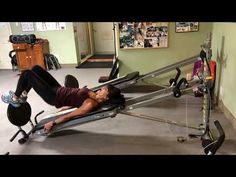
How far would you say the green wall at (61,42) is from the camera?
6.06 metres

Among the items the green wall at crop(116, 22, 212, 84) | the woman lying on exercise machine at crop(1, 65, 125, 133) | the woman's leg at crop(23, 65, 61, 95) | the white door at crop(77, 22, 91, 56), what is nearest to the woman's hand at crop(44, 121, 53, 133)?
the woman lying on exercise machine at crop(1, 65, 125, 133)

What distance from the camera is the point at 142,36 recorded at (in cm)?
375

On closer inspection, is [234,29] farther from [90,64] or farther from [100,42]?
[100,42]

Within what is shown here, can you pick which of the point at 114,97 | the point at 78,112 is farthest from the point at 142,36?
the point at 78,112

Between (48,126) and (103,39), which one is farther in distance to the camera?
(103,39)

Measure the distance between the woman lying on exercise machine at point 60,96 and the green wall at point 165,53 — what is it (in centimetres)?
154

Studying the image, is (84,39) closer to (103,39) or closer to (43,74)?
(103,39)

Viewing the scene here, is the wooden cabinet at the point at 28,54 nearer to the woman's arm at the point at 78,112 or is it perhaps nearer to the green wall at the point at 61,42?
the green wall at the point at 61,42

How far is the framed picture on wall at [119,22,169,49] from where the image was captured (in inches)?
144

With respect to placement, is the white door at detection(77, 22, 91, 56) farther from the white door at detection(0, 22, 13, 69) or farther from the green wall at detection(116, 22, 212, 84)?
the green wall at detection(116, 22, 212, 84)

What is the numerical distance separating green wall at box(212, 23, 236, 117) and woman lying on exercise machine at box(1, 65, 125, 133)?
1340 millimetres

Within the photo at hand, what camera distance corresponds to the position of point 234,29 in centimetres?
254

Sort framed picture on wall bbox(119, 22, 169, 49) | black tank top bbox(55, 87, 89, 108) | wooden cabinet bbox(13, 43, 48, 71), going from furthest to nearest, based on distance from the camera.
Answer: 1. wooden cabinet bbox(13, 43, 48, 71)
2. framed picture on wall bbox(119, 22, 169, 49)
3. black tank top bbox(55, 87, 89, 108)

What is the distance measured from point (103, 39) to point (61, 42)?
6.88ft
